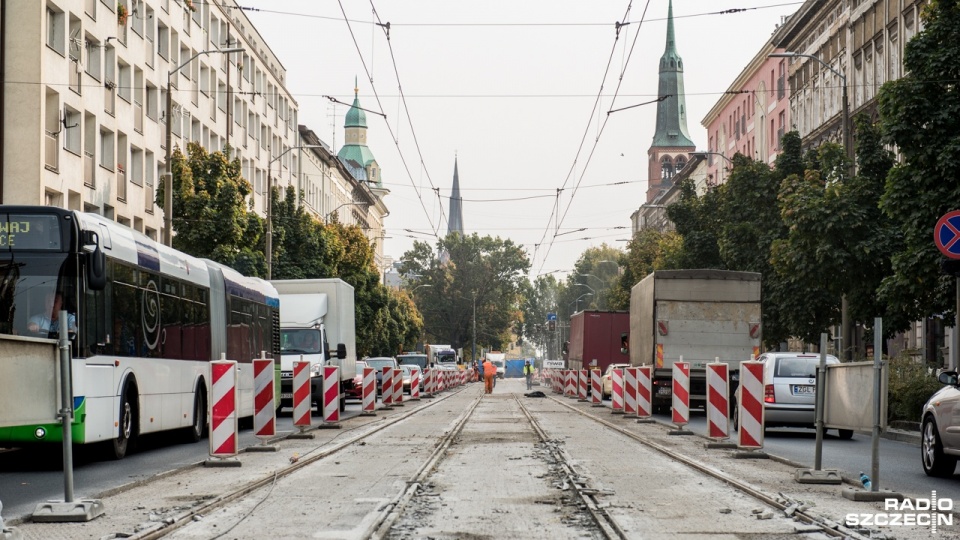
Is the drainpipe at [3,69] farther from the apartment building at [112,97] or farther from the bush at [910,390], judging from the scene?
the bush at [910,390]

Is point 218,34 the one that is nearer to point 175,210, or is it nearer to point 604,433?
point 175,210

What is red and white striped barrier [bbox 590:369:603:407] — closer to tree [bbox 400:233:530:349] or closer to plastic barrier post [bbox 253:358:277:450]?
plastic barrier post [bbox 253:358:277:450]

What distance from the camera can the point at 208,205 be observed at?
42.0 metres

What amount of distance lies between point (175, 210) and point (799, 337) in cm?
1818

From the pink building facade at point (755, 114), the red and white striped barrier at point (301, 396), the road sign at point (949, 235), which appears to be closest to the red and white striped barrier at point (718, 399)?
the road sign at point (949, 235)

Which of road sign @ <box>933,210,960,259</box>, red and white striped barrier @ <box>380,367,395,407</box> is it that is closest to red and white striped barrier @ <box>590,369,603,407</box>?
red and white striped barrier @ <box>380,367,395,407</box>

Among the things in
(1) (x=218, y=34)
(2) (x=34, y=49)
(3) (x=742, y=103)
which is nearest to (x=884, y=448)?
(2) (x=34, y=49)

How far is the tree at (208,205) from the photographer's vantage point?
4181 cm

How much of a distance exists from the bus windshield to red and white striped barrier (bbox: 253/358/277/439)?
13.2 ft

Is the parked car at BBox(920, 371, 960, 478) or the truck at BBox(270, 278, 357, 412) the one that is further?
the truck at BBox(270, 278, 357, 412)

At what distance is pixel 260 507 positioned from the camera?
11.6 metres

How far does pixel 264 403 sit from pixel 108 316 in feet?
10.4

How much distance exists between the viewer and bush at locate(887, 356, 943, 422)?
82.1 feet

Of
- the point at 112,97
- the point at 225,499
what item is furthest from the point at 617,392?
the point at 112,97
